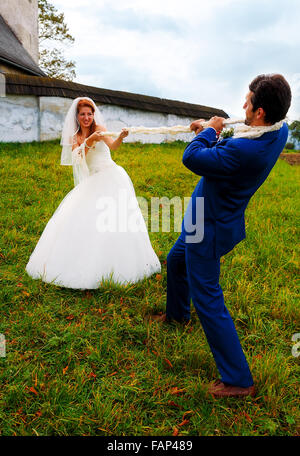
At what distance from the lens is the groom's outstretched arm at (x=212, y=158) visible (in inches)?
74.4

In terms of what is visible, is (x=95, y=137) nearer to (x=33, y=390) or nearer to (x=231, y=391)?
(x=33, y=390)

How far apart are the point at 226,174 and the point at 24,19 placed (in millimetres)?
23323

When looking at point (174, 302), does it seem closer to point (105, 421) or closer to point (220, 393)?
point (220, 393)

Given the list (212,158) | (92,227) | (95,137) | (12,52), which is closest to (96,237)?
(92,227)

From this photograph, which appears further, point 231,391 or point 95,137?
point 95,137

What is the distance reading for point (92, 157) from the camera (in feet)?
12.7

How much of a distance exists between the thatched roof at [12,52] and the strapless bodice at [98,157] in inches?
516

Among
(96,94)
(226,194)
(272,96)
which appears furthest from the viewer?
(96,94)

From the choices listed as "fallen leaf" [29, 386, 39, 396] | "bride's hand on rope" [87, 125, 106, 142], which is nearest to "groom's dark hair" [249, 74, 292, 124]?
"bride's hand on rope" [87, 125, 106, 142]

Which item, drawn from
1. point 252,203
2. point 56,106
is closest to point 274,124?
point 252,203

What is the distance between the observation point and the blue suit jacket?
1885 mm

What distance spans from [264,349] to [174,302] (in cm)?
84

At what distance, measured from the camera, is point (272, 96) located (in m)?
1.80

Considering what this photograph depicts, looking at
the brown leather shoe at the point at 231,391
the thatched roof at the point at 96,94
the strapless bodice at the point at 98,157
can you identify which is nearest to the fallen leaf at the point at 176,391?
the brown leather shoe at the point at 231,391
